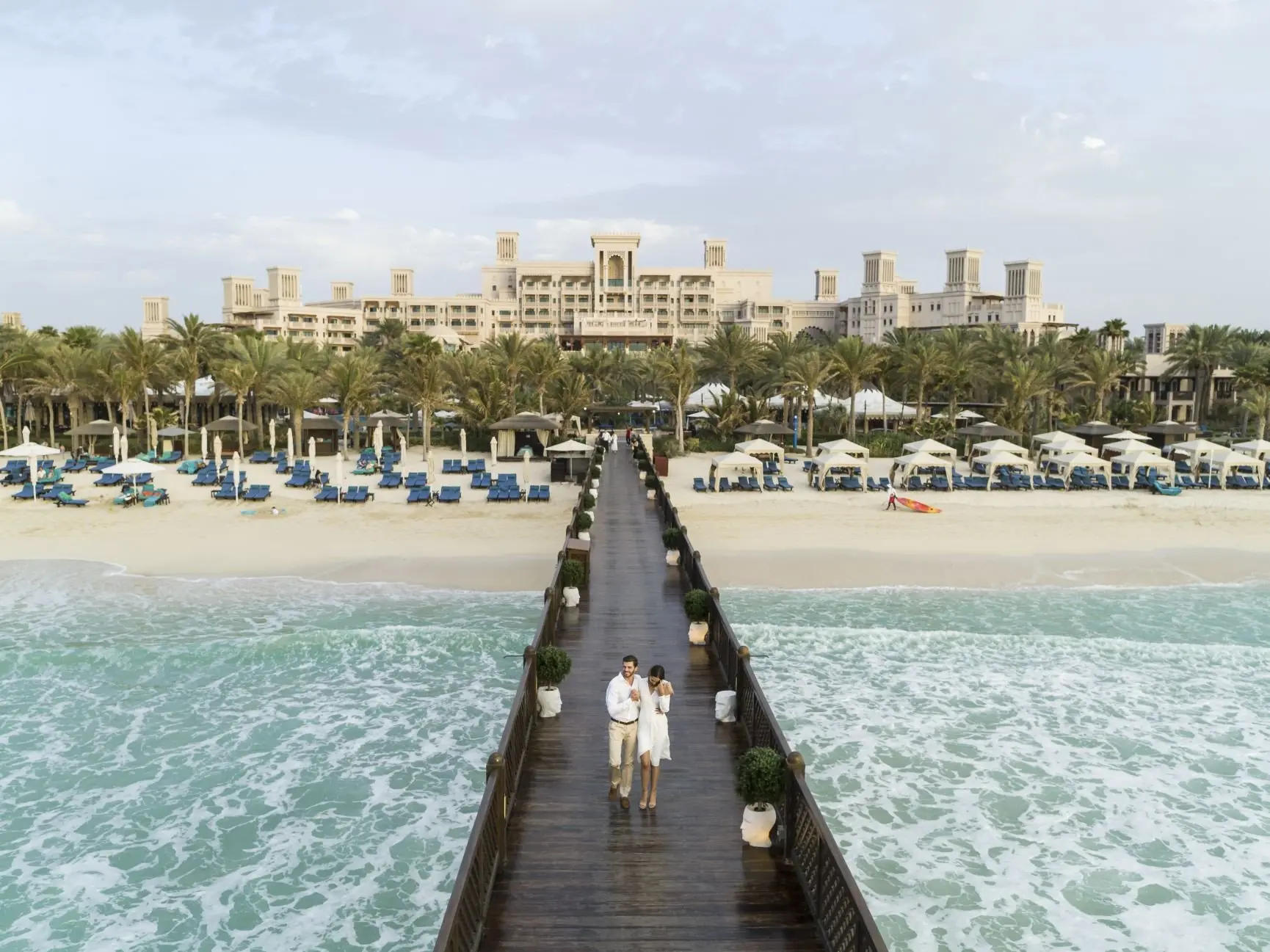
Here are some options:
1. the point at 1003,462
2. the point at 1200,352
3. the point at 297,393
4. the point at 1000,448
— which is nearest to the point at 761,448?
the point at 1003,462

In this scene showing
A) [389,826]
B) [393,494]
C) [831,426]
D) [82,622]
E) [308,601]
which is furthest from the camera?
[831,426]

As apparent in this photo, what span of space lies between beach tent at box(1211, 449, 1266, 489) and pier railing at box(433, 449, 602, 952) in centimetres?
3721

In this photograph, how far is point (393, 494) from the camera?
3291cm

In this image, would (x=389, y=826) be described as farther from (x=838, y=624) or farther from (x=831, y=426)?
(x=831, y=426)

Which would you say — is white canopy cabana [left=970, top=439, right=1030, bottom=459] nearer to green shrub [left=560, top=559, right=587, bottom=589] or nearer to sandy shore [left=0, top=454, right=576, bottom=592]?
sandy shore [left=0, top=454, right=576, bottom=592]

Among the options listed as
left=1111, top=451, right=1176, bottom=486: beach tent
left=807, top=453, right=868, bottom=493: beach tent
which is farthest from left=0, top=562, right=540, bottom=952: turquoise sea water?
left=1111, top=451, right=1176, bottom=486: beach tent

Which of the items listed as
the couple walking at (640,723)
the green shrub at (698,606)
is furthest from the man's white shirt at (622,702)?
the green shrub at (698,606)

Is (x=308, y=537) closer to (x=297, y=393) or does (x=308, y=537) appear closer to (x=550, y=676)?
(x=550, y=676)

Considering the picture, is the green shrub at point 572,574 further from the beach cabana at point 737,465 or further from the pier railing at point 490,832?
the beach cabana at point 737,465

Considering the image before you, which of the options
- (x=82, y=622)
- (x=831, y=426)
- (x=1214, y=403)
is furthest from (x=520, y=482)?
(x=1214, y=403)

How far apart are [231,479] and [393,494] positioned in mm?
6698

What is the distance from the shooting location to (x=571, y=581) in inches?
606

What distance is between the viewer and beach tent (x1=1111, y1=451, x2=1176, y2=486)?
3603 centimetres

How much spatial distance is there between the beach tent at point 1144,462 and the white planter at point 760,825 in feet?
113
